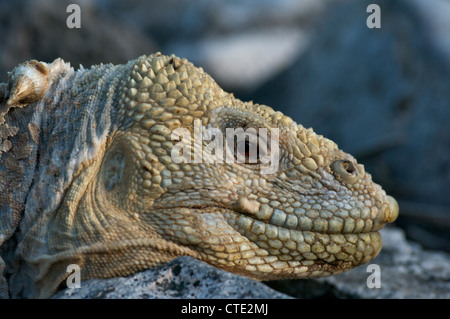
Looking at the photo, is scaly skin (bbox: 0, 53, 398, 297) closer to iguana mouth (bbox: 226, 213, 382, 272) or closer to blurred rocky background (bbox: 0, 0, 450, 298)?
iguana mouth (bbox: 226, 213, 382, 272)

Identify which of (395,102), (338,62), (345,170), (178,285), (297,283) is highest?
(338,62)

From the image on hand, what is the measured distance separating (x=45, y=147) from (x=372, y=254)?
2162mm

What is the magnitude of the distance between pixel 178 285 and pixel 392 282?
274 centimetres

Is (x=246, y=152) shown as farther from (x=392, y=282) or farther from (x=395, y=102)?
(x=395, y=102)

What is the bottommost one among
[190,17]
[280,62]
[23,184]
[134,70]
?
[23,184]

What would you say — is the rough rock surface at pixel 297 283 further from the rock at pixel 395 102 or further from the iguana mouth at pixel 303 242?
the rock at pixel 395 102

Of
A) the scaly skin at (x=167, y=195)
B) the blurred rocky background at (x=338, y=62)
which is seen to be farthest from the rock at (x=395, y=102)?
the scaly skin at (x=167, y=195)

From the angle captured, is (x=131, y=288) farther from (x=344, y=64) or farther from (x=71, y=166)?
(x=344, y=64)

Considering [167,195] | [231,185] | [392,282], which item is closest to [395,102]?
[392,282]

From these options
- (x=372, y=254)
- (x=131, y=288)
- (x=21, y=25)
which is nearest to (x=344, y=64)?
(x=21, y=25)

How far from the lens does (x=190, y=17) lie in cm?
1324

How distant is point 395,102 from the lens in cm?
915

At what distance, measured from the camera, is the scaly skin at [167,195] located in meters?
3.31

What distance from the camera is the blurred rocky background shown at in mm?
8430
